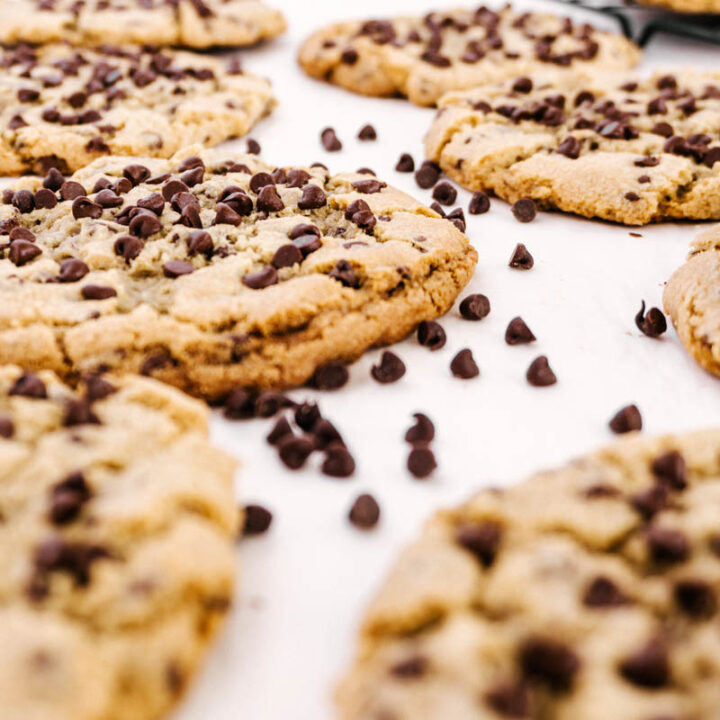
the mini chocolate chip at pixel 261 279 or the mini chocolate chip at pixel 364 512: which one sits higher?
the mini chocolate chip at pixel 261 279

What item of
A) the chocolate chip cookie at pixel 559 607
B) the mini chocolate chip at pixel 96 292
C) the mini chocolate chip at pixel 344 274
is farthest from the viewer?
the mini chocolate chip at pixel 344 274

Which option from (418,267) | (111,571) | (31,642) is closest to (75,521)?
(111,571)

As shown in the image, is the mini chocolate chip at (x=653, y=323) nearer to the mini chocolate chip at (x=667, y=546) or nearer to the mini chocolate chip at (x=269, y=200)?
the mini chocolate chip at (x=667, y=546)

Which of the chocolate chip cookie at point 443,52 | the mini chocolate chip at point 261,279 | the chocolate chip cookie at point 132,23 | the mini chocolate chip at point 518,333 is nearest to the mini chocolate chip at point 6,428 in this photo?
the mini chocolate chip at point 261,279

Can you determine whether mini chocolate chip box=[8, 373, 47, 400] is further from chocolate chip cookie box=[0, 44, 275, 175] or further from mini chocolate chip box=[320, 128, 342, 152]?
mini chocolate chip box=[320, 128, 342, 152]

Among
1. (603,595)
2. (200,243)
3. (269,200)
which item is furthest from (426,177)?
(603,595)
